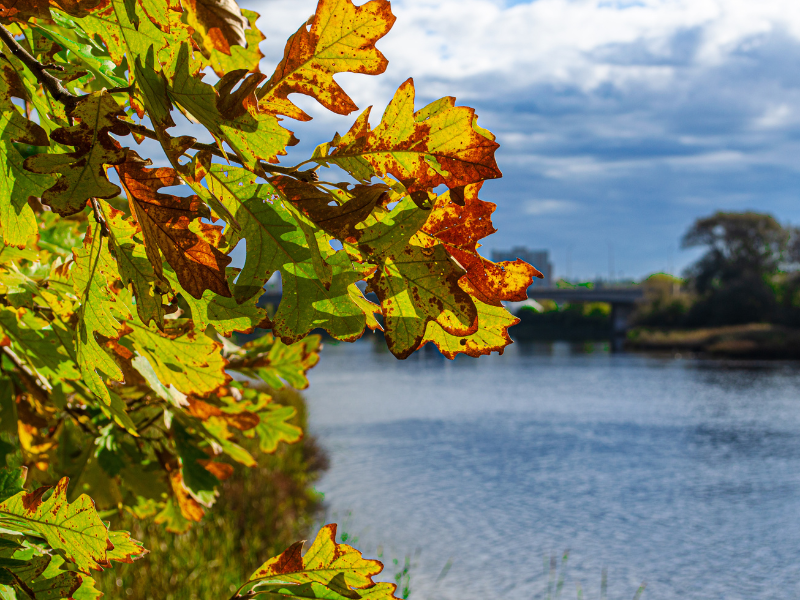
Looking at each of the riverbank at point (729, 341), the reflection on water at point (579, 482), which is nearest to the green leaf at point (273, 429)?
the reflection on water at point (579, 482)

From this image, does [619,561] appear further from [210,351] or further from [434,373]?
[434,373]

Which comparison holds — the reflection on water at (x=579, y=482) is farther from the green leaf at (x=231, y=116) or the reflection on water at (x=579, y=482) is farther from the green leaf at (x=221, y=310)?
the green leaf at (x=231, y=116)

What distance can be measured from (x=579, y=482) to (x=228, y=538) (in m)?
7.71

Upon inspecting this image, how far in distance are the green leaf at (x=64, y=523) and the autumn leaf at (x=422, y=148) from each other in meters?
0.48

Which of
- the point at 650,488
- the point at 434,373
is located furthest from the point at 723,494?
the point at 434,373

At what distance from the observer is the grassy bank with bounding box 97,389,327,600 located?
4895 mm

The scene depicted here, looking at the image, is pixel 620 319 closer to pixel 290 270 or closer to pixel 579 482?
pixel 579 482

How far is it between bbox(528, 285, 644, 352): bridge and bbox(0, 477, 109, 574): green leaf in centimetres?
4034

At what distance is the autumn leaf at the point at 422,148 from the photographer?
61 centimetres

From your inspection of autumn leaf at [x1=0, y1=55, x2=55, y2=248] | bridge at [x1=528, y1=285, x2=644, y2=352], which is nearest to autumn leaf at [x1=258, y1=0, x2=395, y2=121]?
autumn leaf at [x1=0, y1=55, x2=55, y2=248]

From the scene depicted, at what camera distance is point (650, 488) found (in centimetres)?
1177

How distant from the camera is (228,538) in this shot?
6270 millimetres

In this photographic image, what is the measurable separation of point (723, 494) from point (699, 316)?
32.3 metres

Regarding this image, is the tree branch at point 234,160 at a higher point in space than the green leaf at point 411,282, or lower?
higher
